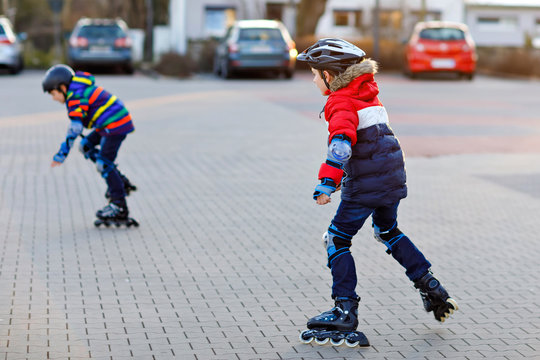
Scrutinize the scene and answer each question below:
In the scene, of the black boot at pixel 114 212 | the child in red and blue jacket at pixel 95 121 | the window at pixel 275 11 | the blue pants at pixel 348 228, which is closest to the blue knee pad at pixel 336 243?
the blue pants at pixel 348 228

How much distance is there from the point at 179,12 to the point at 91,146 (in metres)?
30.7

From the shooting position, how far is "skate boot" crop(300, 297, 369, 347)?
5.20 metres

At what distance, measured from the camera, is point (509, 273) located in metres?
6.88

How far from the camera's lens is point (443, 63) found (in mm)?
28797

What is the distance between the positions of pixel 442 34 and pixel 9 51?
11636mm

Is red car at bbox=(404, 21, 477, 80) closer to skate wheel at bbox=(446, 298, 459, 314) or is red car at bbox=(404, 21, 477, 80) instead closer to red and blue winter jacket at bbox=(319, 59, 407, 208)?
skate wheel at bbox=(446, 298, 459, 314)

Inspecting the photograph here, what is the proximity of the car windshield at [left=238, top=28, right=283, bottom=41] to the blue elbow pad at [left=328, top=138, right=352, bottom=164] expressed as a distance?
2287cm

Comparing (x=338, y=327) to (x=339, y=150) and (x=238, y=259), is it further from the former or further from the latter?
(x=238, y=259)

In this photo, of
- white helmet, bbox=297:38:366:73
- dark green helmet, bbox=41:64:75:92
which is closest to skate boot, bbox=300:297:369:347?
white helmet, bbox=297:38:366:73

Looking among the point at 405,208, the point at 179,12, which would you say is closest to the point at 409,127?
the point at 405,208

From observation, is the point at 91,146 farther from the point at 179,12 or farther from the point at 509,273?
the point at 179,12

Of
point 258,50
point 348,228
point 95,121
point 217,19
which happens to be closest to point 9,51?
point 258,50

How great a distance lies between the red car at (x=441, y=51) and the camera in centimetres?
2866

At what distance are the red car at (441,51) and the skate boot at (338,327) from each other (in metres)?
24.0
